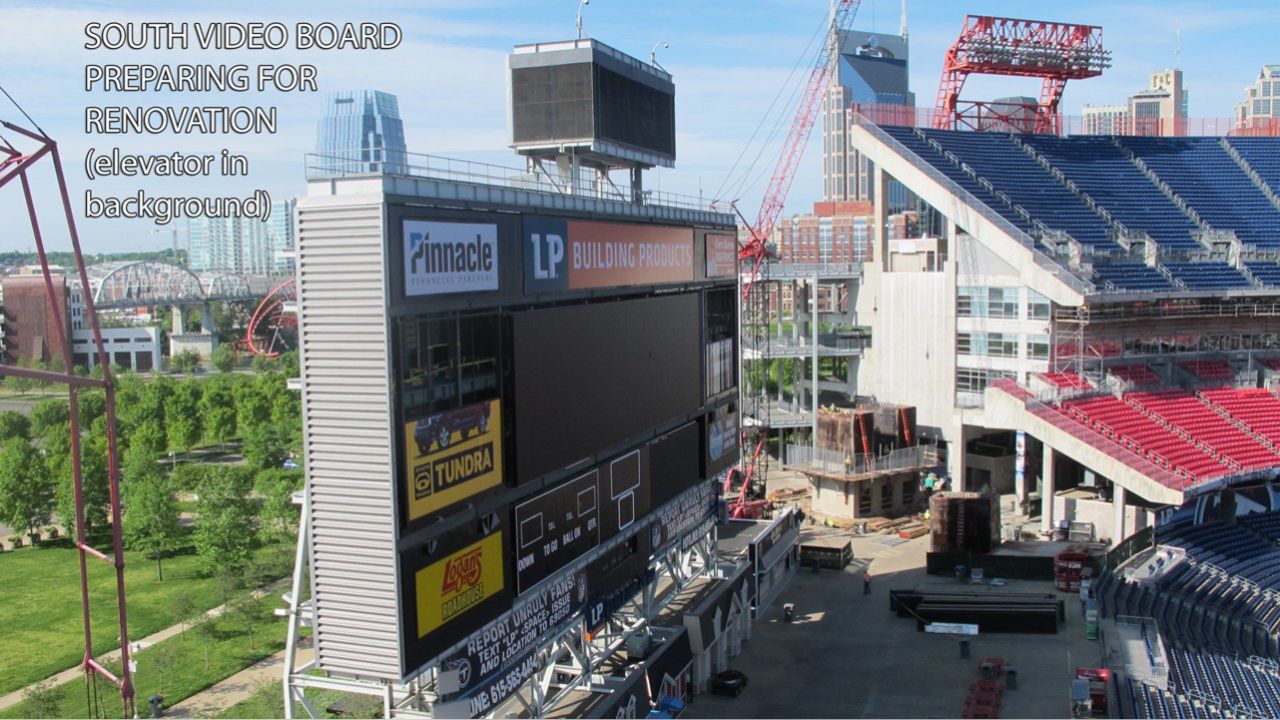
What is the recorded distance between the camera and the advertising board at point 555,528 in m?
19.3

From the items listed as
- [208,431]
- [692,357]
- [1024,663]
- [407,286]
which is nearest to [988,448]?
[1024,663]

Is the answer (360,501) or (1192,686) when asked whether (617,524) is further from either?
(1192,686)

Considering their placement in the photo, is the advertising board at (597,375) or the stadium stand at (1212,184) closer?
the advertising board at (597,375)

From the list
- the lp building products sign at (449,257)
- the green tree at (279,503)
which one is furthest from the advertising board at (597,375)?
the green tree at (279,503)

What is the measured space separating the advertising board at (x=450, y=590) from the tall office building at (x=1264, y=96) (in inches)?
7249

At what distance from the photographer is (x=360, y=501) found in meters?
15.6

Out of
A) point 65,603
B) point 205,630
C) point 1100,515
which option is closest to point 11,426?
point 65,603

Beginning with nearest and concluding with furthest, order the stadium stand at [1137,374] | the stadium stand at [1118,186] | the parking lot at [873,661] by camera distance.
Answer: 1. the parking lot at [873,661]
2. the stadium stand at [1137,374]
3. the stadium stand at [1118,186]

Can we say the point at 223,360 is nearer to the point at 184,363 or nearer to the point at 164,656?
the point at 184,363

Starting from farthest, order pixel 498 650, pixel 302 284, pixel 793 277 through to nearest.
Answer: pixel 793 277
pixel 498 650
pixel 302 284

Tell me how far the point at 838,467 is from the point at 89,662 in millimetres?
35464

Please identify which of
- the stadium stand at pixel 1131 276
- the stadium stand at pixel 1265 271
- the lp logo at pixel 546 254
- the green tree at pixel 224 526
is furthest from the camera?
the stadium stand at pixel 1265 271

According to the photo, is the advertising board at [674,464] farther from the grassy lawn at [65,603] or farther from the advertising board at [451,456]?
the grassy lawn at [65,603]

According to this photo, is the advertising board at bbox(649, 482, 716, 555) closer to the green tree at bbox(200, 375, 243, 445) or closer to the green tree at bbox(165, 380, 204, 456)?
the green tree at bbox(165, 380, 204, 456)
